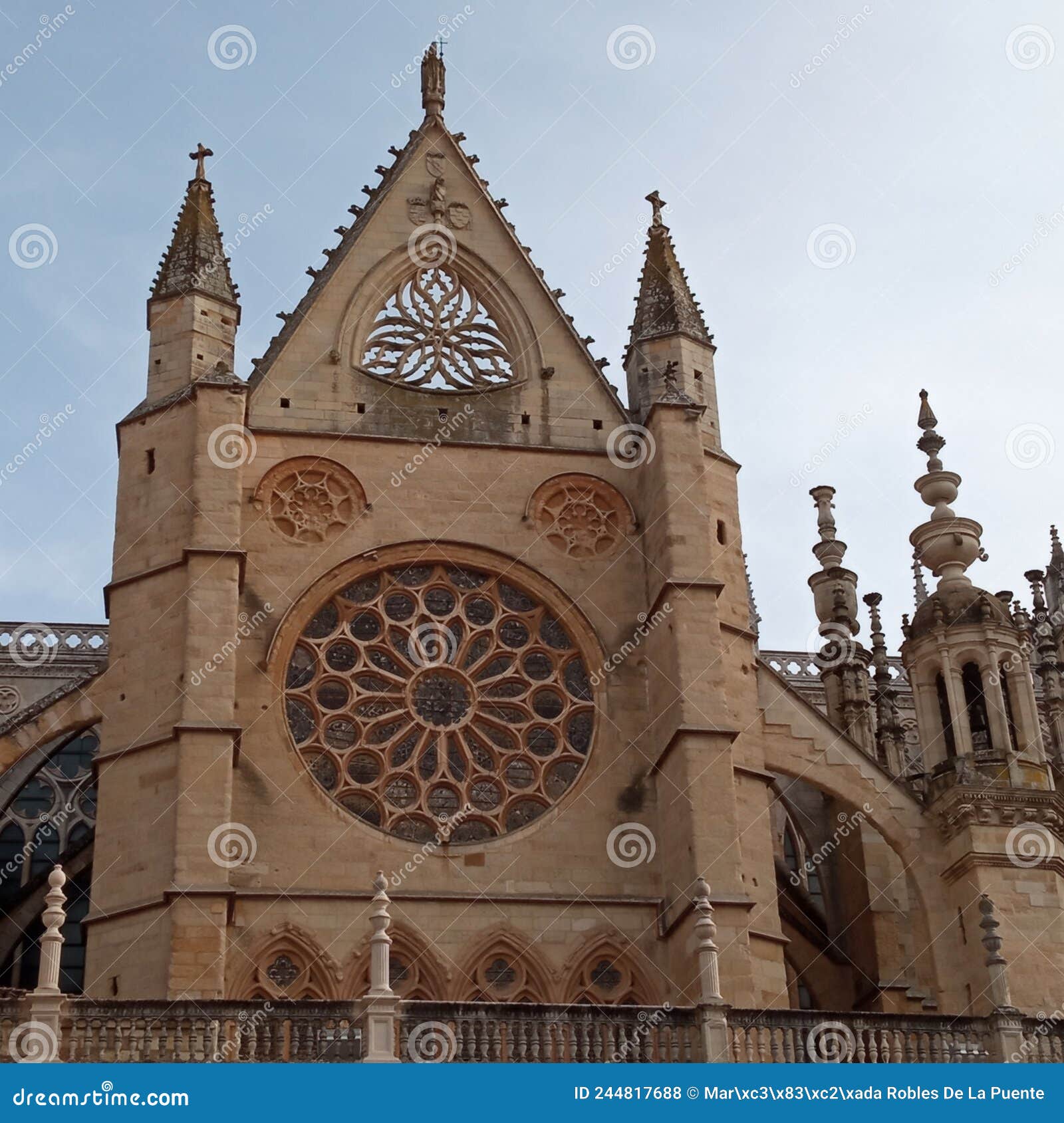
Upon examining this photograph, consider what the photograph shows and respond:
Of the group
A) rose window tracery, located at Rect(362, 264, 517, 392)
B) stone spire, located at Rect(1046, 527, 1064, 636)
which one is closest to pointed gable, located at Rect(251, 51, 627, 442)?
rose window tracery, located at Rect(362, 264, 517, 392)

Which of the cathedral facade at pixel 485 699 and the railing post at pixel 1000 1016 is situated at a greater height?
the cathedral facade at pixel 485 699

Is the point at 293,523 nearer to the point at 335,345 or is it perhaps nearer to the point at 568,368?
the point at 335,345

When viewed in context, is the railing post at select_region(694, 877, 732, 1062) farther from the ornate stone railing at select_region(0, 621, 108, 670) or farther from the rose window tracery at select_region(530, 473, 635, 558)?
the ornate stone railing at select_region(0, 621, 108, 670)

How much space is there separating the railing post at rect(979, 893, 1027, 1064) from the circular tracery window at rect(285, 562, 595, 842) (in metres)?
5.15

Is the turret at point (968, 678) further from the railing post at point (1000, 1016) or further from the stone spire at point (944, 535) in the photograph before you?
the railing post at point (1000, 1016)

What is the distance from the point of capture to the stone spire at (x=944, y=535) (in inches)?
918

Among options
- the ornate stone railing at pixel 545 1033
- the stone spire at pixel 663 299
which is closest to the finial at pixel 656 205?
the stone spire at pixel 663 299

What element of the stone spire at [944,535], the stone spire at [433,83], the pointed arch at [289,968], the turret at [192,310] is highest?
the stone spire at [433,83]

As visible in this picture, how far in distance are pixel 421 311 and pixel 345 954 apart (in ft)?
27.5

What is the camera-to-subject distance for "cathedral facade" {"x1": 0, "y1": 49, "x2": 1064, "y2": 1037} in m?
20.0

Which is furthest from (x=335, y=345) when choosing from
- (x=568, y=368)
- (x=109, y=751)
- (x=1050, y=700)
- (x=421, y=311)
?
(x=1050, y=700)

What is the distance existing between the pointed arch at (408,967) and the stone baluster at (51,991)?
4.66 meters

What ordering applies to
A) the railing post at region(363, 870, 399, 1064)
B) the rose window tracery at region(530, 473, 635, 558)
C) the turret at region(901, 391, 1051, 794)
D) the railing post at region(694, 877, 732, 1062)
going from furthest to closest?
1. the rose window tracery at region(530, 473, 635, 558)
2. the turret at region(901, 391, 1051, 794)
3. the railing post at region(694, 877, 732, 1062)
4. the railing post at region(363, 870, 399, 1064)

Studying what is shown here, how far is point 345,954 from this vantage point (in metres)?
19.9
